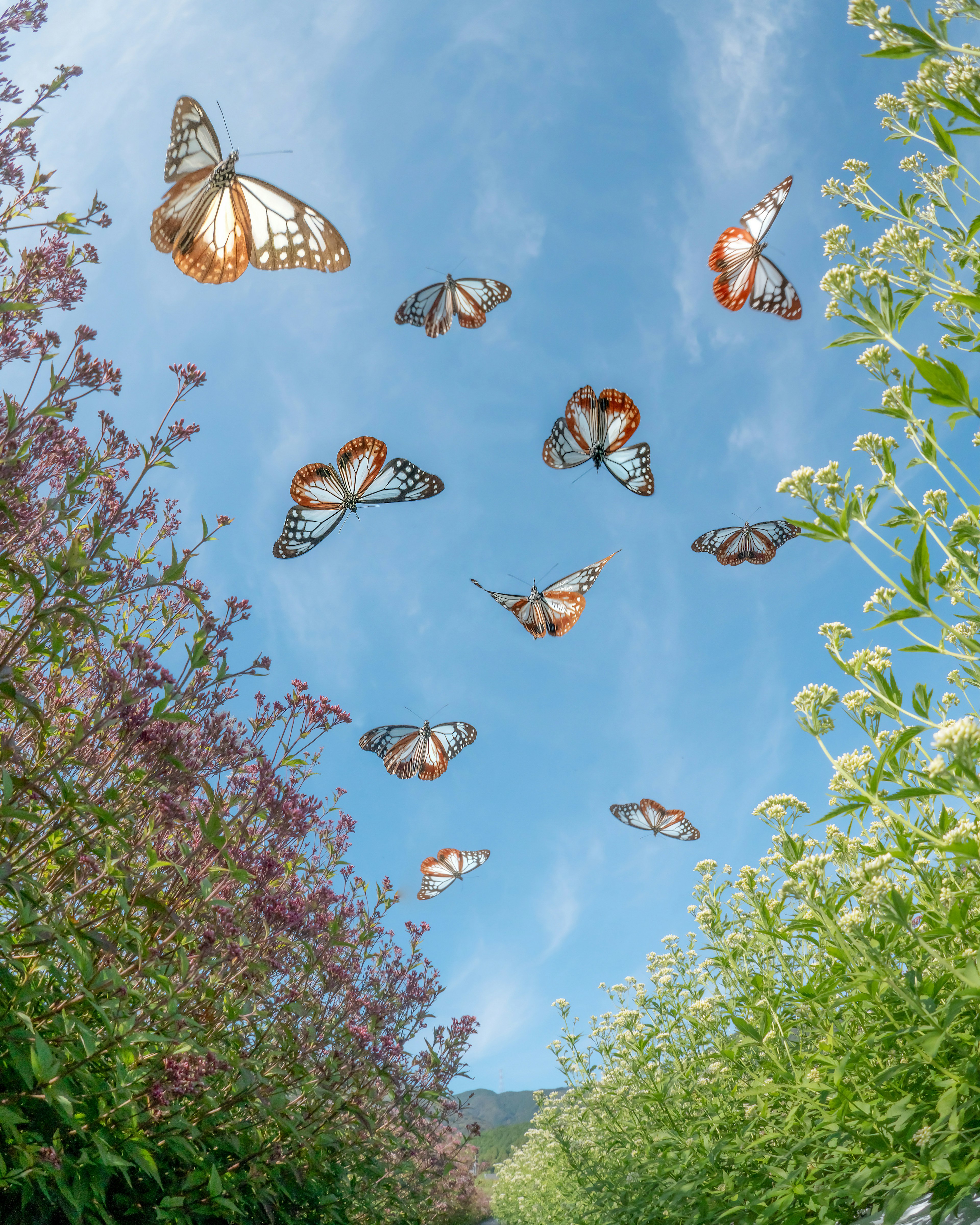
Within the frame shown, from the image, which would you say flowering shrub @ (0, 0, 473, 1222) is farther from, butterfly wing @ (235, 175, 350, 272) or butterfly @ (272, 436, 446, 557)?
butterfly @ (272, 436, 446, 557)

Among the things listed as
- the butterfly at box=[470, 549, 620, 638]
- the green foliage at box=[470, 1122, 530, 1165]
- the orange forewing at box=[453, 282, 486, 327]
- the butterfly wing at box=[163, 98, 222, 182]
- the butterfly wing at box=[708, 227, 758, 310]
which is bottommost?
the green foliage at box=[470, 1122, 530, 1165]

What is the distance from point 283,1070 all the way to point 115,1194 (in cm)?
74

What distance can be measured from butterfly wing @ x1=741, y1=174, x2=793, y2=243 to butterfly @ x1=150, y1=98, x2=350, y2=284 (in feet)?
15.7

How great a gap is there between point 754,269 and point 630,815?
874cm

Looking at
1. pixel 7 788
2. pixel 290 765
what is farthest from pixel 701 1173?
pixel 7 788

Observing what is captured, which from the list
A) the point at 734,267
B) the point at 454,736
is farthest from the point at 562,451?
the point at 454,736

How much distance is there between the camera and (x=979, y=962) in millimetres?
2111

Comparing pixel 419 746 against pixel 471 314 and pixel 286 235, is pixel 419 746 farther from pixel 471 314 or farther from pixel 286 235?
pixel 286 235

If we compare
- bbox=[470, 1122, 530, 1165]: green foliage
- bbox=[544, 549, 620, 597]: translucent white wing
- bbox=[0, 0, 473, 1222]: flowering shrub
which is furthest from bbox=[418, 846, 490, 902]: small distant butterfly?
bbox=[470, 1122, 530, 1165]: green foliage

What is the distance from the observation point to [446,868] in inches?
468

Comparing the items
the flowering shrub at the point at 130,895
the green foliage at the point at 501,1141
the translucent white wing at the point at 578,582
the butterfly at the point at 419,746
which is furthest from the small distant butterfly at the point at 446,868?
the green foliage at the point at 501,1141

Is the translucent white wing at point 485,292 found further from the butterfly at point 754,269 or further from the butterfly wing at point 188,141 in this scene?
the butterfly wing at point 188,141

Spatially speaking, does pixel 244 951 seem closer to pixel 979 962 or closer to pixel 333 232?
pixel 979 962

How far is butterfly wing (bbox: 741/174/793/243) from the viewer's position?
264 inches
